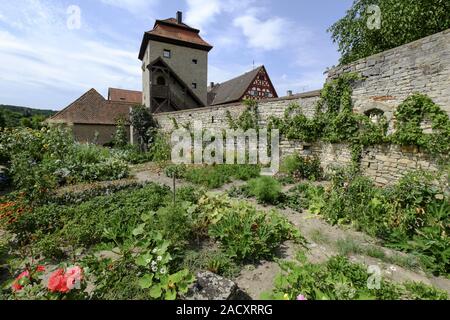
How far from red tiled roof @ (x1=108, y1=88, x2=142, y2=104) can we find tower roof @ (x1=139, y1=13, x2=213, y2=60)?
859cm

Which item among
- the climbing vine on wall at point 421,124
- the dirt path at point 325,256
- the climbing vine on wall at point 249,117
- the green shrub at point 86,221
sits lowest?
the dirt path at point 325,256

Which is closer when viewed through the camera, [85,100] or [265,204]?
[265,204]

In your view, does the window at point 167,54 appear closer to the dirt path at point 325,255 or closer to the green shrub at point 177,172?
the green shrub at point 177,172

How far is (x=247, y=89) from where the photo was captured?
22.1 metres

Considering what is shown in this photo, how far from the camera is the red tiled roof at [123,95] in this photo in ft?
88.4

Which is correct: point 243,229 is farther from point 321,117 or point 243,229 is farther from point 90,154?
point 90,154

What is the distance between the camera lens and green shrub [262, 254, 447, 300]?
1.99m

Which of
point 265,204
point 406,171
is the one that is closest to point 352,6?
point 406,171

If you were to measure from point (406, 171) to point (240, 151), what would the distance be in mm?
5232

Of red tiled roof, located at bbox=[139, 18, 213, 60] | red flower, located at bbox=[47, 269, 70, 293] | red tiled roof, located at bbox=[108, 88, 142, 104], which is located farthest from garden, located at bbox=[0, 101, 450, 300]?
red tiled roof, located at bbox=[108, 88, 142, 104]

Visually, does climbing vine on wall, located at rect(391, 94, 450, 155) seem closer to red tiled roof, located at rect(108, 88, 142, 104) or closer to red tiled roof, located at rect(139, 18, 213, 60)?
red tiled roof, located at rect(139, 18, 213, 60)

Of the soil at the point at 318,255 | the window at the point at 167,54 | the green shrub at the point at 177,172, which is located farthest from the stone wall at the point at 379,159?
the window at the point at 167,54

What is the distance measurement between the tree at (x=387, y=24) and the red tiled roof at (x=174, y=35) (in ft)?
37.3

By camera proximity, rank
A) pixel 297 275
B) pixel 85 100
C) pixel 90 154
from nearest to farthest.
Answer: pixel 297 275 → pixel 90 154 → pixel 85 100
